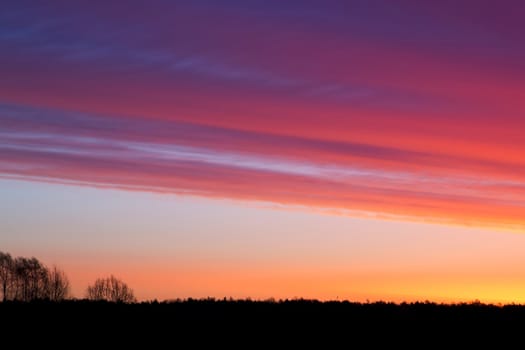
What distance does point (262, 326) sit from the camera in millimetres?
33094

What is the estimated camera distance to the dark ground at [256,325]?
3014cm

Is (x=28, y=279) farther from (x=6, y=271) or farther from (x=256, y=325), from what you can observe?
(x=256, y=325)

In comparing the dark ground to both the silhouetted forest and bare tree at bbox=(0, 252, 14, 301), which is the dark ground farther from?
bare tree at bbox=(0, 252, 14, 301)

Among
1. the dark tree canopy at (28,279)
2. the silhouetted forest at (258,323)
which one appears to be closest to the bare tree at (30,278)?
the dark tree canopy at (28,279)

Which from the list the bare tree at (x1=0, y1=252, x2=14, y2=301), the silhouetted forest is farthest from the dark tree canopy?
the silhouetted forest

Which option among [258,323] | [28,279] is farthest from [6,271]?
[258,323]

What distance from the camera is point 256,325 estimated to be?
33.2 meters

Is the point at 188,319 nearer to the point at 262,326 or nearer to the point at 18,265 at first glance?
the point at 262,326

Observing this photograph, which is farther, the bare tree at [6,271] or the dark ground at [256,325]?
the bare tree at [6,271]

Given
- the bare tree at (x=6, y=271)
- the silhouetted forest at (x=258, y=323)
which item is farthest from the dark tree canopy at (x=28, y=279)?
the silhouetted forest at (x=258, y=323)

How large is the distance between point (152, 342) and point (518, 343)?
14.5 m

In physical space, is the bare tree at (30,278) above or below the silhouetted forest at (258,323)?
above

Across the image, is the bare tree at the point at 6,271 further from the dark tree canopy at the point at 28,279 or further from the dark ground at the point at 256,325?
the dark ground at the point at 256,325

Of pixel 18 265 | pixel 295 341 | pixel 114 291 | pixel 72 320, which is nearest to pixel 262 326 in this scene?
pixel 295 341
